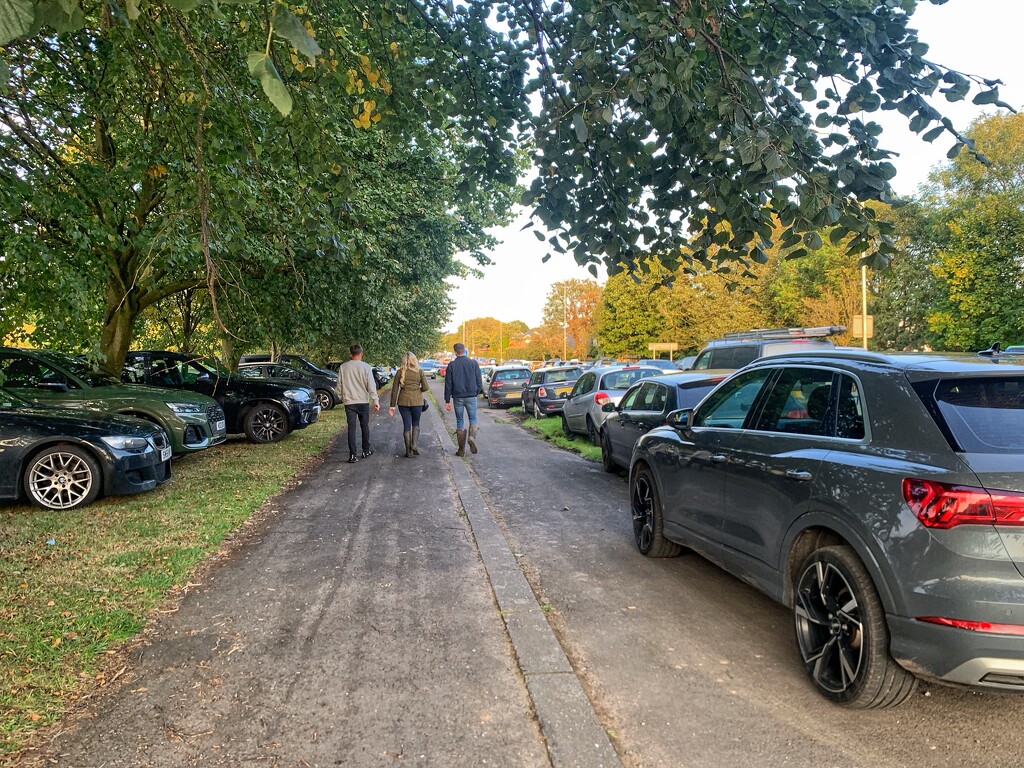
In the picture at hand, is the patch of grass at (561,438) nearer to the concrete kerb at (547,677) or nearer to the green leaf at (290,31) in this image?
the concrete kerb at (547,677)

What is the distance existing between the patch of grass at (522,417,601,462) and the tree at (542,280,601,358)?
186 ft

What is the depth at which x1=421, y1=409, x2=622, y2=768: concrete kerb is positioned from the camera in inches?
112

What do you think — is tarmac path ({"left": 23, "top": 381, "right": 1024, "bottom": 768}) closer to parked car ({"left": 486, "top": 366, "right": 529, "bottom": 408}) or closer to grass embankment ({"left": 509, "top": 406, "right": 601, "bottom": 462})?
grass embankment ({"left": 509, "top": 406, "right": 601, "bottom": 462})

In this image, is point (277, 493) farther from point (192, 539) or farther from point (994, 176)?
point (994, 176)

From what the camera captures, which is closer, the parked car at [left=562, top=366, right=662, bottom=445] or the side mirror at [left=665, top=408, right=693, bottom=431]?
the side mirror at [left=665, top=408, right=693, bottom=431]

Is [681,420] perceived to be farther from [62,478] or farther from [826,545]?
[62,478]

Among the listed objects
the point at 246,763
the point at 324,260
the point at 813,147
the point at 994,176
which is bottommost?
the point at 246,763

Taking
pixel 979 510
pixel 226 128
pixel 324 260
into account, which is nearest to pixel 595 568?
pixel 979 510

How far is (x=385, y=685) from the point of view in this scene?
341 centimetres

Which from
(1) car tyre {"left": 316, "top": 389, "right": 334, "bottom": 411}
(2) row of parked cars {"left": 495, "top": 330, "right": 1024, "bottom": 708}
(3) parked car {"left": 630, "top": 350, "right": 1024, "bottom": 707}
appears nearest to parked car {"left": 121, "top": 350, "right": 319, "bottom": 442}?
(1) car tyre {"left": 316, "top": 389, "right": 334, "bottom": 411}

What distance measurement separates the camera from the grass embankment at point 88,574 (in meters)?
3.30

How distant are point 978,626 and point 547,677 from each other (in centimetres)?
192

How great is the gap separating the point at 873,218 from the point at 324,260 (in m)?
10.3

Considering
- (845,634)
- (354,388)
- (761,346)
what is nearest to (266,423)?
(354,388)
